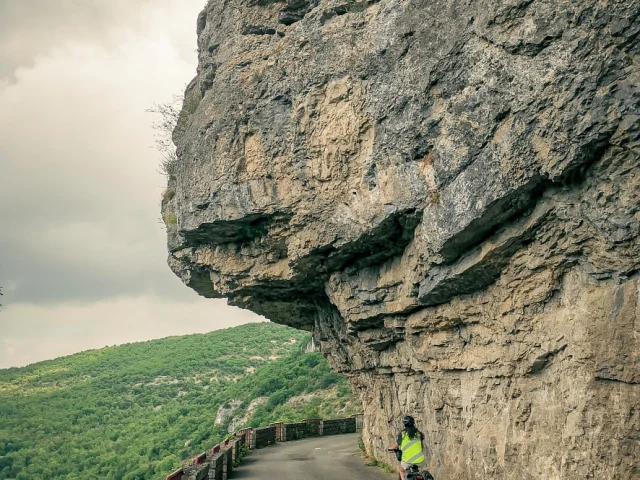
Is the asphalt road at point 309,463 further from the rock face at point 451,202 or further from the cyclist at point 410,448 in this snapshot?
the cyclist at point 410,448

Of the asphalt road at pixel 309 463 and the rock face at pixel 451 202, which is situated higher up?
the rock face at pixel 451 202

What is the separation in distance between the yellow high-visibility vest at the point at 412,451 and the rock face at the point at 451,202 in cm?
149

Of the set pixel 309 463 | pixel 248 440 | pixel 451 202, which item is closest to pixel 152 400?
pixel 248 440

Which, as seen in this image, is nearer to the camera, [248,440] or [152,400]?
[248,440]

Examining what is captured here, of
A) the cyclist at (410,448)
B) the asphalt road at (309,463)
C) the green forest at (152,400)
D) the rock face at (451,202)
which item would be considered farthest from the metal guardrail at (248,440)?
the green forest at (152,400)

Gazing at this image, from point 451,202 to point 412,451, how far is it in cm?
441

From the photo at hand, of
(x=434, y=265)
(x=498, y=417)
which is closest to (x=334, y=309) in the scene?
(x=434, y=265)

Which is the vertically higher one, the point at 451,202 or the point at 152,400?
the point at 451,202

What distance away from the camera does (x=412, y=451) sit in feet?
32.5

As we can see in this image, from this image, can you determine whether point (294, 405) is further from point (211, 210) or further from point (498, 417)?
point (498, 417)

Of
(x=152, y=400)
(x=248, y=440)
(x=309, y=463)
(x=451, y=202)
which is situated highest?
(x=451, y=202)

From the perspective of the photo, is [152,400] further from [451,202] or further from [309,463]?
[451,202]

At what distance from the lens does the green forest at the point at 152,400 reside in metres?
43.3

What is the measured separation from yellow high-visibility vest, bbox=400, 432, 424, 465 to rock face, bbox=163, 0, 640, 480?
1.49 metres
